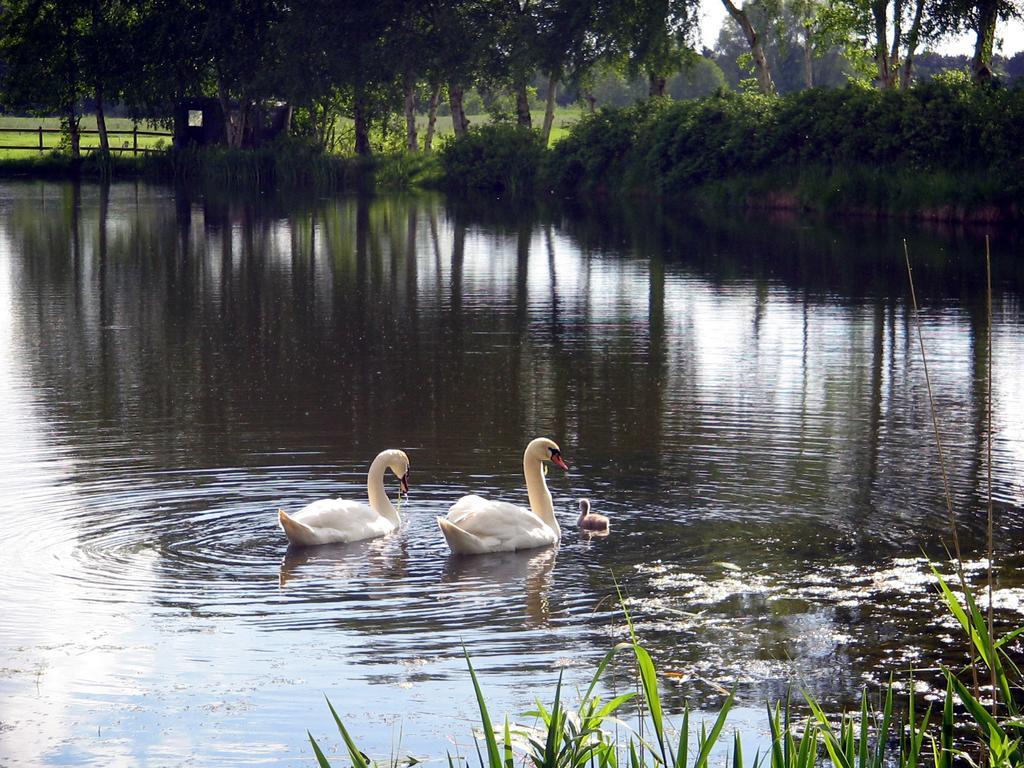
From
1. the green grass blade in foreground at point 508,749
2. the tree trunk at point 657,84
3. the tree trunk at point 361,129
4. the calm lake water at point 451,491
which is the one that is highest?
the tree trunk at point 657,84

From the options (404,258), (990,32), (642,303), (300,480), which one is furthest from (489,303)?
(990,32)

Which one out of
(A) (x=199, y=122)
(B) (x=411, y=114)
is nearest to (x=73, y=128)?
(A) (x=199, y=122)

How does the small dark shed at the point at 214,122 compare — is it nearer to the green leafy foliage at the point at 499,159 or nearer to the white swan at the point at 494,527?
the green leafy foliage at the point at 499,159

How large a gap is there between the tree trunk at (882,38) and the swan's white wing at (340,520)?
36502 mm

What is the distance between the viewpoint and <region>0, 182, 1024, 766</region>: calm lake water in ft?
23.1

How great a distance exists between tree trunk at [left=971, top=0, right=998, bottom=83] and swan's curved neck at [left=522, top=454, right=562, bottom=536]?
32.9 meters

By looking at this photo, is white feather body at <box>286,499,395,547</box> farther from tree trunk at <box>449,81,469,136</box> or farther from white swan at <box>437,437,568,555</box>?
tree trunk at <box>449,81,469,136</box>

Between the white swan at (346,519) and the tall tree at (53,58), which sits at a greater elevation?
the tall tree at (53,58)

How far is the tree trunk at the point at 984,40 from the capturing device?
39559mm

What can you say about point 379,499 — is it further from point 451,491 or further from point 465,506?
point 451,491

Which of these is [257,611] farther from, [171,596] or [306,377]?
[306,377]

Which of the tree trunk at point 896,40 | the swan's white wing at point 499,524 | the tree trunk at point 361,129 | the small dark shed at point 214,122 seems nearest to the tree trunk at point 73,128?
the small dark shed at point 214,122

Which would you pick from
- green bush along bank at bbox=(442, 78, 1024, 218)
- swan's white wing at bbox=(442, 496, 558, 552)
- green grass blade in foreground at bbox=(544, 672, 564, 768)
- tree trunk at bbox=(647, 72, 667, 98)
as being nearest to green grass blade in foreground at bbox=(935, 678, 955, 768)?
green grass blade in foreground at bbox=(544, 672, 564, 768)

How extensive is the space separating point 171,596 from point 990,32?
36070 mm
